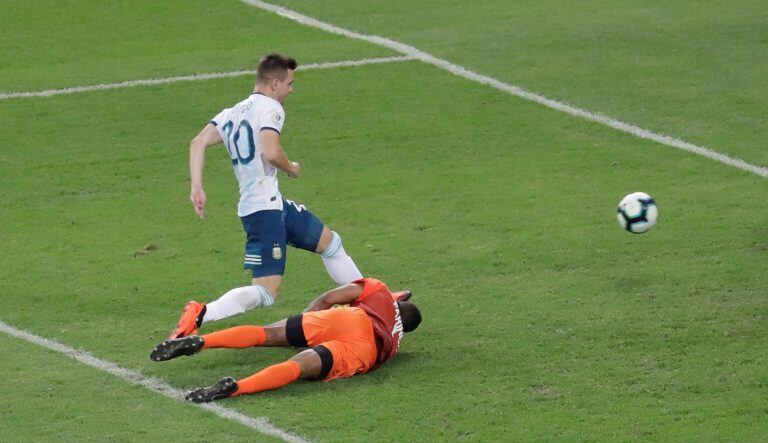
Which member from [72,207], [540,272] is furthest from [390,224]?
[72,207]

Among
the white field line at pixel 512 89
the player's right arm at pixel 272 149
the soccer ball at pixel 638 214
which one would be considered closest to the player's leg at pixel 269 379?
the player's right arm at pixel 272 149

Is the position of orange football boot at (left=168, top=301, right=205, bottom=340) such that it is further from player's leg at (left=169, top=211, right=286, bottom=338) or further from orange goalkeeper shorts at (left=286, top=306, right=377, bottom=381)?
orange goalkeeper shorts at (left=286, top=306, right=377, bottom=381)

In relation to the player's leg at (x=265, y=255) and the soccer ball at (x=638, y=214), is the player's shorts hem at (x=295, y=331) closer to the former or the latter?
the player's leg at (x=265, y=255)

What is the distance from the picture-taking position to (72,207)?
13609 millimetres

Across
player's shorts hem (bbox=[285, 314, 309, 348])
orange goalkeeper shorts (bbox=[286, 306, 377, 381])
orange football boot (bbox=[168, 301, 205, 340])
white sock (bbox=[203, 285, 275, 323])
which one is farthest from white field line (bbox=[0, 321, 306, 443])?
player's shorts hem (bbox=[285, 314, 309, 348])

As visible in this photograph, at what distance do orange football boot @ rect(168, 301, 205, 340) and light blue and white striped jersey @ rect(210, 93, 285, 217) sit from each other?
2.67 ft

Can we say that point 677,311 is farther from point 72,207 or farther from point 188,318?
point 72,207

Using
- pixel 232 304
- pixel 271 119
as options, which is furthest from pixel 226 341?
pixel 271 119

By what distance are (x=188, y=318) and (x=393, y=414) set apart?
1.72 meters

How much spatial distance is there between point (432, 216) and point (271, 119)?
3.87 metres

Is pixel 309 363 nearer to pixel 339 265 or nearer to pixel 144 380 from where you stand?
pixel 144 380

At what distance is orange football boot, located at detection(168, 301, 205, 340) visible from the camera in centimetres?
939

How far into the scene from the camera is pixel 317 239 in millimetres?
10109

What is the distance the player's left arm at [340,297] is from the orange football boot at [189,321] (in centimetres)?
80
